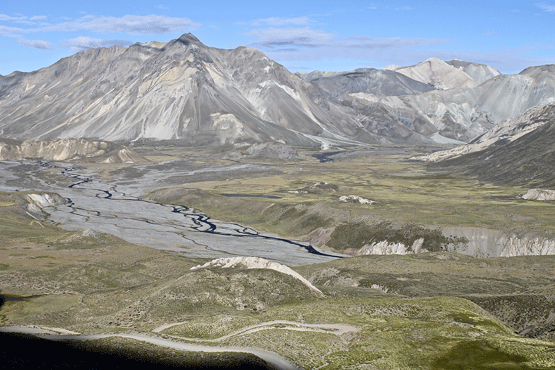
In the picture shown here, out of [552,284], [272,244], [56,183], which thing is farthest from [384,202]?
[56,183]

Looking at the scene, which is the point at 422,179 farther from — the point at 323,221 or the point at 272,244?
the point at 272,244

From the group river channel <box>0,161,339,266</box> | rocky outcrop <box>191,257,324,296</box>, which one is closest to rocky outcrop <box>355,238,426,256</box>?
river channel <box>0,161,339,266</box>

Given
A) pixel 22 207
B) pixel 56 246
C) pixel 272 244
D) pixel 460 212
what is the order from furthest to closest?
pixel 22 207 → pixel 460 212 → pixel 272 244 → pixel 56 246

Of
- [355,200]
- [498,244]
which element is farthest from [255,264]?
[355,200]

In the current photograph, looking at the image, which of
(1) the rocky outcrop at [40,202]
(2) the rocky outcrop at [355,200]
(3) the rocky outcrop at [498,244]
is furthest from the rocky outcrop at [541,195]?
(1) the rocky outcrop at [40,202]

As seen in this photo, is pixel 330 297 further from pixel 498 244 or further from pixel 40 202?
pixel 40 202

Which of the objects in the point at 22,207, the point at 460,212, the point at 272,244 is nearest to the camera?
the point at 272,244

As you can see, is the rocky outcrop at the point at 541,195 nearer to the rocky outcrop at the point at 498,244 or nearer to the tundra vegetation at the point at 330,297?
the tundra vegetation at the point at 330,297
